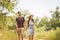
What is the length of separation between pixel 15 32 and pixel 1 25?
22cm

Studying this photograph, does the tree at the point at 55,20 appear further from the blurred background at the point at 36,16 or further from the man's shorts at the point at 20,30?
the man's shorts at the point at 20,30

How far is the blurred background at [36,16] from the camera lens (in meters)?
3.17

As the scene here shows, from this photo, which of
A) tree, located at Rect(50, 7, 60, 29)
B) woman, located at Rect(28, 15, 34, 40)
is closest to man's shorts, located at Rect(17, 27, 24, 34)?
woman, located at Rect(28, 15, 34, 40)

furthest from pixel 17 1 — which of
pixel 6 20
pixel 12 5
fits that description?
pixel 6 20

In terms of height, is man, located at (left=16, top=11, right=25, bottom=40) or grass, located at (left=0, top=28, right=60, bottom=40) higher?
man, located at (left=16, top=11, right=25, bottom=40)

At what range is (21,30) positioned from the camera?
3203 millimetres

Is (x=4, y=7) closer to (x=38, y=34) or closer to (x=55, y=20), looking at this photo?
(x=38, y=34)

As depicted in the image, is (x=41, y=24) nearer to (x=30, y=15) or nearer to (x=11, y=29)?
(x=30, y=15)

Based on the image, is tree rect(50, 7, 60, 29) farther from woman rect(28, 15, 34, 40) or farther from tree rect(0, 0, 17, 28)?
tree rect(0, 0, 17, 28)

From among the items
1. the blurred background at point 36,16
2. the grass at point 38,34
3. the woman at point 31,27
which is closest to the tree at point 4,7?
the blurred background at point 36,16

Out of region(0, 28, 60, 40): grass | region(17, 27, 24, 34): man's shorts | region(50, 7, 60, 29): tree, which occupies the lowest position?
region(0, 28, 60, 40): grass

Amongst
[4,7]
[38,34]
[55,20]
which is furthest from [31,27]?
[4,7]

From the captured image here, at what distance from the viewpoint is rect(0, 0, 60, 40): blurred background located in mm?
3172

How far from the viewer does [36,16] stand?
326 cm
